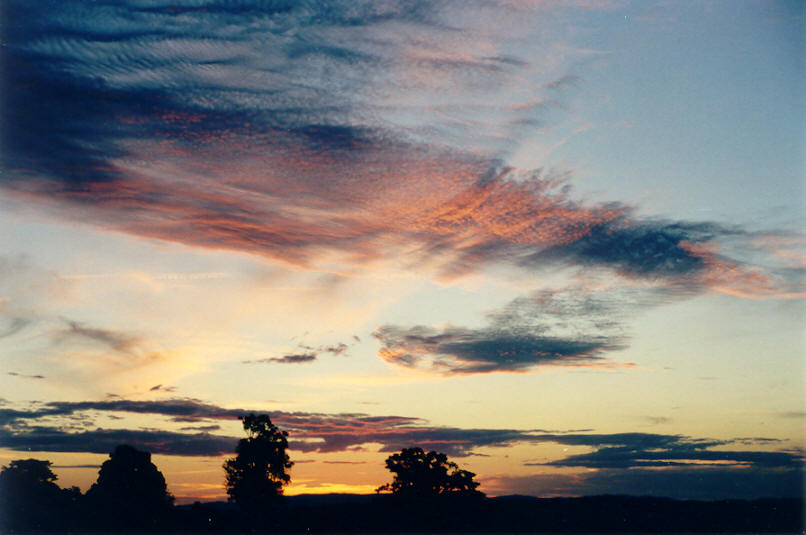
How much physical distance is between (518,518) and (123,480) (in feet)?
250

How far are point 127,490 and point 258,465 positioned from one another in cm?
2437

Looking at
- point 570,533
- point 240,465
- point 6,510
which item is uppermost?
point 240,465

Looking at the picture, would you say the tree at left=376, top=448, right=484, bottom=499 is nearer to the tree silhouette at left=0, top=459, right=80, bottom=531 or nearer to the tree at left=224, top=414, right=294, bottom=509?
the tree at left=224, top=414, right=294, bottom=509

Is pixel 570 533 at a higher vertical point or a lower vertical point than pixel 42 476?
lower

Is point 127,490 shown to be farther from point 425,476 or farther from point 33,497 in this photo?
point 425,476

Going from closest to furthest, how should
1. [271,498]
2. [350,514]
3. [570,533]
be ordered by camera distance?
1. [271,498]
2. [350,514]
3. [570,533]

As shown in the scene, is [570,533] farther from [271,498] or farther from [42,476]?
[42,476]

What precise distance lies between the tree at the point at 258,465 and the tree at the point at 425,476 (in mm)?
17592

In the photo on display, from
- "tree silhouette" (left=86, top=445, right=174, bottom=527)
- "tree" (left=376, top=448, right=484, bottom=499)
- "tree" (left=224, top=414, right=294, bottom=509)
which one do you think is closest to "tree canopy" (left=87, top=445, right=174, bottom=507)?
"tree silhouette" (left=86, top=445, right=174, bottom=527)

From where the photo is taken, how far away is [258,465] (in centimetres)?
10794

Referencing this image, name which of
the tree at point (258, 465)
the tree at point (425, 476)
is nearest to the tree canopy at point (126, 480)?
the tree at point (258, 465)

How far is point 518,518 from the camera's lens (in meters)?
140

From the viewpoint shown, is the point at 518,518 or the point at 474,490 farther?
the point at 518,518

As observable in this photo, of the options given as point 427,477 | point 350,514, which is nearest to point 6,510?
point 350,514
